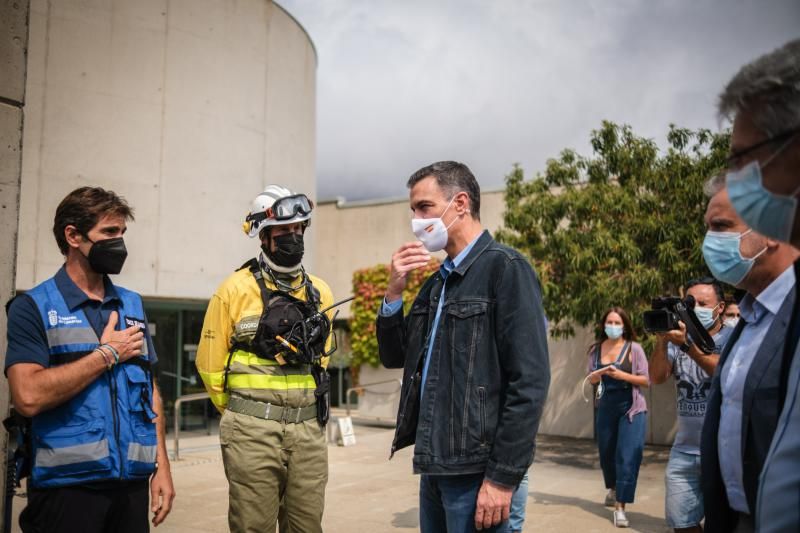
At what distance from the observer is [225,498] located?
8.34 m

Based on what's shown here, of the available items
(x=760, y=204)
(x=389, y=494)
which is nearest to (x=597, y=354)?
(x=389, y=494)

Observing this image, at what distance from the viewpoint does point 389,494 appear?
28.7ft

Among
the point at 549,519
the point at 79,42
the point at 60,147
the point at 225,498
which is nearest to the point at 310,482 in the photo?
the point at 549,519

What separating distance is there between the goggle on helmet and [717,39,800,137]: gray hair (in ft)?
9.38

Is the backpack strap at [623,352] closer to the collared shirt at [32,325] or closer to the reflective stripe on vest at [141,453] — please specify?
the reflective stripe on vest at [141,453]

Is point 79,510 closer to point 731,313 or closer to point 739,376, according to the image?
point 739,376

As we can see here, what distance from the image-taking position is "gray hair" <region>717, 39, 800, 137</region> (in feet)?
5.17

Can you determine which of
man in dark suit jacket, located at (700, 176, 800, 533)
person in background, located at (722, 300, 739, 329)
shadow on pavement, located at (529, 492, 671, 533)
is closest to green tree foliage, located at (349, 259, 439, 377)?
shadow on pavement, located at (529, 492, 671, 533)

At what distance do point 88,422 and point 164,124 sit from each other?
10.5 meters

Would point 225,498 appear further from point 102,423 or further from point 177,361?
point 177,361

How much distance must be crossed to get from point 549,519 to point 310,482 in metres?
4.33

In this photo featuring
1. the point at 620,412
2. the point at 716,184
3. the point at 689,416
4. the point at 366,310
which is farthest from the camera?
the point at 366,310

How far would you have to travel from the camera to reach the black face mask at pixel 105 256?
338 cm

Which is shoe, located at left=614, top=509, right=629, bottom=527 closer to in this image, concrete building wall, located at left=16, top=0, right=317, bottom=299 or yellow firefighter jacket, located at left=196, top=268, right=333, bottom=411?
yellow firefighter jacket, located at left=196, top=268, right=333, bottom=411
